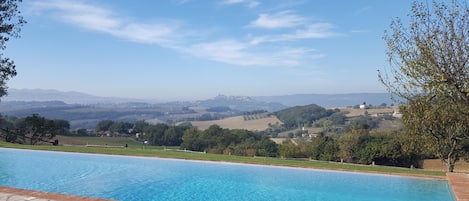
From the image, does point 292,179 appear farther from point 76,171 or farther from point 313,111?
point 313,111

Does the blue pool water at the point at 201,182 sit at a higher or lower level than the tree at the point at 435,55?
lower

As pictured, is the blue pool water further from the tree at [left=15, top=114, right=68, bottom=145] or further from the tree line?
the tree at [left=15, top=114, right=68, bottom=145]

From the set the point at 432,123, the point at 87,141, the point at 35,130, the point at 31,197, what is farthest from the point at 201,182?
the point at 87,141

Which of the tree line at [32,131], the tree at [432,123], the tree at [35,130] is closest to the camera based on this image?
the tree at [432,123]

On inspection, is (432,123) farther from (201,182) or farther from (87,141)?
(87,141)

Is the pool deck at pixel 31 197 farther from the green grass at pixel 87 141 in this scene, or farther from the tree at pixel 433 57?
the green grass at pixel 87 141

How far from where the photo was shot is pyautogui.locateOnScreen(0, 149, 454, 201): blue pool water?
41.7ft

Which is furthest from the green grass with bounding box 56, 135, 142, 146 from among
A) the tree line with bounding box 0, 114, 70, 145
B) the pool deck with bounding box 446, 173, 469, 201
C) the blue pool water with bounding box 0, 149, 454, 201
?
the pool deck with bounding box 446, 173, 469, 201

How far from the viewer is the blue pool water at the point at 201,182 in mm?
12719

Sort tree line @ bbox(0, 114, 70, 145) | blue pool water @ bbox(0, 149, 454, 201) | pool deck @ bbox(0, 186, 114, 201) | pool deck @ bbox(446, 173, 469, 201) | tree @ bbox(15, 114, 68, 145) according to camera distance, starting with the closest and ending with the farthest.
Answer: pool deck @ bbox(0, 186, 114, 201) < pool deck @ bbox(446, 173, 469, 201) < blue pool water @ bbox(0, 149, 454, 201) < tree line @ bbox(0, 114, 70, 145) < tree @ bbox(15, 114, 68, 145)

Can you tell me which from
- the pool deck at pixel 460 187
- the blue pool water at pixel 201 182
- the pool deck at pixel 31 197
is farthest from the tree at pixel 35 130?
the pool deck at pixel 460 187

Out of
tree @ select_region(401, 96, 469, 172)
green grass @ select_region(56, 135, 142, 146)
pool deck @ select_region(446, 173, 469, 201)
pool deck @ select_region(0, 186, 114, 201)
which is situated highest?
tree @ select_region(401, 96, 469, 172)

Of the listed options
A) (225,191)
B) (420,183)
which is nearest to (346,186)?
(420,183)

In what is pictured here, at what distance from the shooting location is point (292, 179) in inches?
643
